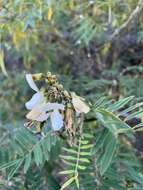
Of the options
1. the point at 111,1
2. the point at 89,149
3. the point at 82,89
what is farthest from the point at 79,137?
the point at 82,89

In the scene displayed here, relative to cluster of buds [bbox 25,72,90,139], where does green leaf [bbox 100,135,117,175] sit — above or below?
below

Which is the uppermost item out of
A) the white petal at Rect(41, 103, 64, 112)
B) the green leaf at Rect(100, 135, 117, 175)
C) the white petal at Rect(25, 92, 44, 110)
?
the white petal at Rect(25, 92, 44, 110)

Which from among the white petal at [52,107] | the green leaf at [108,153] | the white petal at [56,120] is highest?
the white petal at [52,107]

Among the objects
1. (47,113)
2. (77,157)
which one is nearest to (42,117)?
(47,113)

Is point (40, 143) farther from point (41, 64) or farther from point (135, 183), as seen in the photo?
point (41, 64)

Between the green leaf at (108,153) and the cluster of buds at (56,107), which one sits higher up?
the cluster of buds at (56,107)

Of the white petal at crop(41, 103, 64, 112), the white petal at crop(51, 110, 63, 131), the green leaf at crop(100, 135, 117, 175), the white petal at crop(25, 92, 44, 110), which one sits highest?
the white petal at crop(25, 92, 44, 110)

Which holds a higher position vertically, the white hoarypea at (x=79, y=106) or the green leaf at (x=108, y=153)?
the white hoarypea at (x=79, y=106)

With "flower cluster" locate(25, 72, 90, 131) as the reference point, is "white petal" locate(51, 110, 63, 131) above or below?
below
